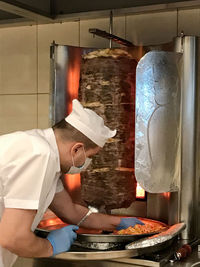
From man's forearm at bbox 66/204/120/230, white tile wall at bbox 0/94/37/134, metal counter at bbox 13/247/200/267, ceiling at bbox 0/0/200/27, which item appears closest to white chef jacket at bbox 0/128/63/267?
metal counter at bbox 13/247/200/267

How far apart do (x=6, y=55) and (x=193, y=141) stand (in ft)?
4.68

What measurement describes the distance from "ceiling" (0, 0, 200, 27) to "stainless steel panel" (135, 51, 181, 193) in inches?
15.9

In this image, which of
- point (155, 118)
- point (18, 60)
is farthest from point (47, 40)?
point (155, 118)

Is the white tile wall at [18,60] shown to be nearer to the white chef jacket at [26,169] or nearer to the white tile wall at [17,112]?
the white tile wall at [17,112]

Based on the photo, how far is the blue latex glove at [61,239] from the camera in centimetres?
180

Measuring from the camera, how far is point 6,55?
2.96 metres

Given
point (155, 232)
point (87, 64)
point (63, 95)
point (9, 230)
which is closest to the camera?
point (9, 230)

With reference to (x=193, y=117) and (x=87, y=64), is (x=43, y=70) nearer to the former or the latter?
(x=87, y=64)

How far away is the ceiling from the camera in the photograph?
2287 millimetres

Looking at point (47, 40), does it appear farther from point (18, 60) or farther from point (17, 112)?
point (17, 112)

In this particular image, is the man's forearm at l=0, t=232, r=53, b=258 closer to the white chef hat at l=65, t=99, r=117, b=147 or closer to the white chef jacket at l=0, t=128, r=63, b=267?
the white chef jacket at l=0, t=128, r=63, b=267

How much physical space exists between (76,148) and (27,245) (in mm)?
410

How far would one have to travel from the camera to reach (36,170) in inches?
65.7

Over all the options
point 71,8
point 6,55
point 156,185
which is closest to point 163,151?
point 156,185
